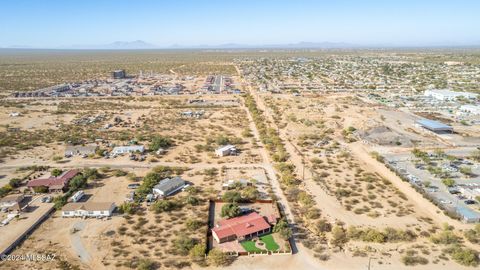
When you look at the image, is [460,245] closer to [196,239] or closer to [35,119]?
[196,239]

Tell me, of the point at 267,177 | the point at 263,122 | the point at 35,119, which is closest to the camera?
the point at 267,177

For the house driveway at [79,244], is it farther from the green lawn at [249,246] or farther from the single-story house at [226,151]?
the single-story house at [226,151]

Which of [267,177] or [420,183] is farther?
[267,177]

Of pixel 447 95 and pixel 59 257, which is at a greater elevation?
pixel 447 95

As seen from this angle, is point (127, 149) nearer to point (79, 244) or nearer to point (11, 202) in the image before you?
point (11, 202)

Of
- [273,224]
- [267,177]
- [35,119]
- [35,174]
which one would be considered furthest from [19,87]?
[273,224]

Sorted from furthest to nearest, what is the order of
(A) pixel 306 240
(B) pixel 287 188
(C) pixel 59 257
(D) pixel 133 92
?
(D) pixel 133 92 < (B) pixel 287 188 < (A) pixel 306 240 < (C) pixel 59 257
